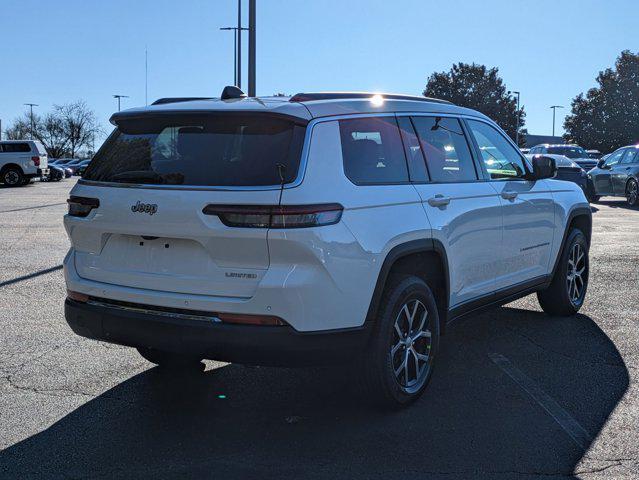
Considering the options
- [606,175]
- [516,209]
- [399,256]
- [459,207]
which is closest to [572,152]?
[606,175]

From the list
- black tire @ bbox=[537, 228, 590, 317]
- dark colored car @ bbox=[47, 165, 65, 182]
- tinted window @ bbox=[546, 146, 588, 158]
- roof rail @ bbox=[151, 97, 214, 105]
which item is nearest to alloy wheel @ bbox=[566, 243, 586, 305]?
black tire @ bbox=[537, 228, 590, 317]

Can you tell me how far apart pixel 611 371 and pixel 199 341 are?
9.65ft

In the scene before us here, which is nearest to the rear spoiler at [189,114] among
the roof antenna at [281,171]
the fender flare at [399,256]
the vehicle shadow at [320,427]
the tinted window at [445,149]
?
the roof antenna at [281,171]

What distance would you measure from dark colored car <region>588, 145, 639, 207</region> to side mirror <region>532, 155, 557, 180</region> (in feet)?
53.6

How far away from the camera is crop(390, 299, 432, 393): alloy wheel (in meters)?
4.57

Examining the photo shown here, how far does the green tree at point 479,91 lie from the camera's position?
278 ft

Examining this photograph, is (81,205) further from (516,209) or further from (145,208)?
(516,209)

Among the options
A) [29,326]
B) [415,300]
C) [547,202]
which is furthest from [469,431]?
[29,326]

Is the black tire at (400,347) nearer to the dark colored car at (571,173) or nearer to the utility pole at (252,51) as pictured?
the utility pole at (252,51)

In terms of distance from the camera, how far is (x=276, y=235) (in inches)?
150

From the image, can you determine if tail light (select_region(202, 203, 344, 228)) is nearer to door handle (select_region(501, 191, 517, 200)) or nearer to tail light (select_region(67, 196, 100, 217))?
tail light (select_region(67, 196, 100, 217))

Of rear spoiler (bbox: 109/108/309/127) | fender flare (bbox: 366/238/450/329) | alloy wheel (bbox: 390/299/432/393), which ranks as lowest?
alloy wheel (bbox: 390/299/432/393)

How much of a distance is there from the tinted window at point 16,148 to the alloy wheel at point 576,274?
32.6 metres

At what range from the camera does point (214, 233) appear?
3.90 metres
